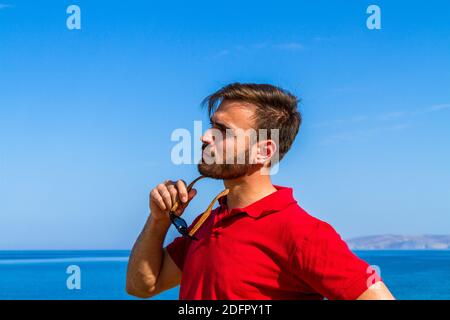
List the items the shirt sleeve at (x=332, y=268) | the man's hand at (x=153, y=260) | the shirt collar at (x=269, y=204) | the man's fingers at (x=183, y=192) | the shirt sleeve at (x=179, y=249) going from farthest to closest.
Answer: the shirt sleeve at (x=179, y=249) < the man's hand at (x=153, y=260) < the man's fingers at (x=183, y=192) < the shirt collar at (x=269, y=204) < the shirt sleeve at (x=332, y=268)

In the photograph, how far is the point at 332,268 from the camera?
9.24 ft


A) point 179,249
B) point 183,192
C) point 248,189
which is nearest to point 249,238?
point 248,189

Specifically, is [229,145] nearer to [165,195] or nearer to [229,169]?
[229,169]

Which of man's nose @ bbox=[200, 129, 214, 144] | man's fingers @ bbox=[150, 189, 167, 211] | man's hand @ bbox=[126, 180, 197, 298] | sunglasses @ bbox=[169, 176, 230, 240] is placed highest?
A: man's nose @ bbox=[200, 129, 214, 144]

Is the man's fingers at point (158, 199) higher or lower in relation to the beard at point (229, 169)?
lower

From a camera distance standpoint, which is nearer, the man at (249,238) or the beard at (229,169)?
the man at (249,238)

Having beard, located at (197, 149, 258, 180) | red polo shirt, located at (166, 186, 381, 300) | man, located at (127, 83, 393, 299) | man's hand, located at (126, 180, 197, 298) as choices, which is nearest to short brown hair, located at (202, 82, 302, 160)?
man, located at (127, 83, 393, 299)

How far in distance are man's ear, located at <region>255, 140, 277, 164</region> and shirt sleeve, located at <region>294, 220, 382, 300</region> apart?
580 mm

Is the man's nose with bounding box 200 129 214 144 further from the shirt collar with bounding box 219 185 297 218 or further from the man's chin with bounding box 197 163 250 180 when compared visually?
the shirt collar with bounding box 219 185 297 218

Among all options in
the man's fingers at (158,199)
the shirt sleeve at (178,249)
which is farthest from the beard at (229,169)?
the shirt sleeve at (178,249)

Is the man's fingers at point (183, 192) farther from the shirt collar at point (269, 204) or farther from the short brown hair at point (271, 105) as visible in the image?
the short brown hair at point (271, 105)

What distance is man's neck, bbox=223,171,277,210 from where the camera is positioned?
10.8 feet

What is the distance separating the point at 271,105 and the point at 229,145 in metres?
0.37

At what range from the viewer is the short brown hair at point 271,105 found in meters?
3.44
